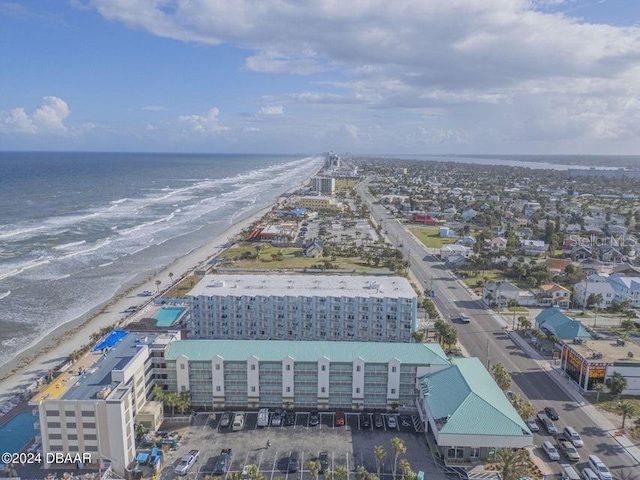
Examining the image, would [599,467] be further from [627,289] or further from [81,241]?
[81,241]

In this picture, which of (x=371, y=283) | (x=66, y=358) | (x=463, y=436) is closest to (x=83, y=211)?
(x=66, y=358)

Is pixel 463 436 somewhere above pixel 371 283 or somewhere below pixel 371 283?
below

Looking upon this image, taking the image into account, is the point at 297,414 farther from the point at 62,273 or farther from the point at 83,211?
the point at 83,211

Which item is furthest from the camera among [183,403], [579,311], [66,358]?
[579,311]

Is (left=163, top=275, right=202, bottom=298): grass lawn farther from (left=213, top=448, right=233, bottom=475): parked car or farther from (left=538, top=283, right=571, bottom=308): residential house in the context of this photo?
(left=538, top=283, right=571, bottom=308): residential house

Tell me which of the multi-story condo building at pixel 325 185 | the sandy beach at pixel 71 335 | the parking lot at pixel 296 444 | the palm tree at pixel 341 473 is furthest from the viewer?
the multi-story condo building at pixel 325 185

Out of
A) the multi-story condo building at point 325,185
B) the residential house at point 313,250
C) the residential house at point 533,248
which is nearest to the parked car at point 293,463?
the residential house at point 313,250

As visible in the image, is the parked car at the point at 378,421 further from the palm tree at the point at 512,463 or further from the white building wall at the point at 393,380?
the palm tree at the point at 512,463
